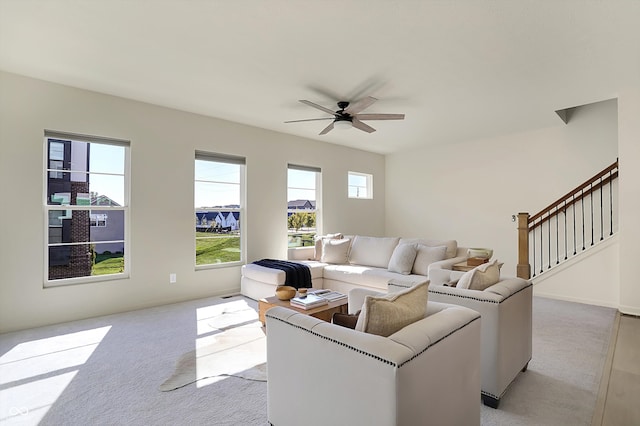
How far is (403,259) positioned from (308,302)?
181 cm

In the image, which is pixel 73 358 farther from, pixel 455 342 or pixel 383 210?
pixel 383 210

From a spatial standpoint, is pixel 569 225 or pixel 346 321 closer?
pixel 346 321

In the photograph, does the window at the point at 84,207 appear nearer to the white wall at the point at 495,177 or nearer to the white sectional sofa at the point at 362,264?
the white sectional sofa at the point at 362,264

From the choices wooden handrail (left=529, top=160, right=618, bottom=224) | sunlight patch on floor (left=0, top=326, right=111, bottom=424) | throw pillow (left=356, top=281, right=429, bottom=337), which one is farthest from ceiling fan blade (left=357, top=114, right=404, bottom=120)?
sunlight patch on floor (left=0, top=326, right=111, bottom=424)

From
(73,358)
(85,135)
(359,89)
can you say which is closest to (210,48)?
(359,89)

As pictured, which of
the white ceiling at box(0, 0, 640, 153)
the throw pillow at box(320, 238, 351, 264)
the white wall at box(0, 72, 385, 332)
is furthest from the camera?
the throw pillow at box(320, 238, 351, 264)

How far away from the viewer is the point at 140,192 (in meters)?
4.32

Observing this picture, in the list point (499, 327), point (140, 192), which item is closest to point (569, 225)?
point (499, 327)

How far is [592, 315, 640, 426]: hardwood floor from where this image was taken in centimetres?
200

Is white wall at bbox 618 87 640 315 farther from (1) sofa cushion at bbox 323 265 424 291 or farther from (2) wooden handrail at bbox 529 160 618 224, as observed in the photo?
(1) sofa cushion at bbox 323 265 424 291

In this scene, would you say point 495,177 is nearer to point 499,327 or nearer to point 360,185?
point 360,185

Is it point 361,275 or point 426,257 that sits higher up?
point 426,257

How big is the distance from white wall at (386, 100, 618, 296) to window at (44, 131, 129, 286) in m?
5.51

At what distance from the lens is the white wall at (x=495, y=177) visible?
203 inches
